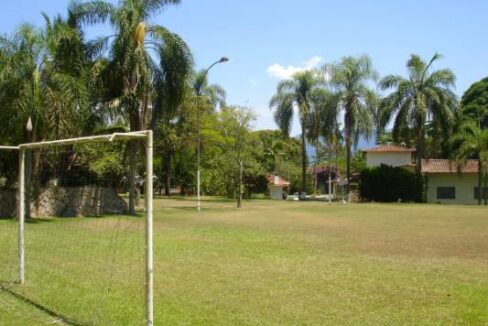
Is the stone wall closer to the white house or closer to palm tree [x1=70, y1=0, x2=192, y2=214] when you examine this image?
palm tree [x1=70, y1=0, x2=192, y2=214]

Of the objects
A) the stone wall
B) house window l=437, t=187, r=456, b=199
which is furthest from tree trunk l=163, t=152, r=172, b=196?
house window l=437, t=187, r=456, b=199

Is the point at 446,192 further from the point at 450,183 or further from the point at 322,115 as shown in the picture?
the point at 322,115

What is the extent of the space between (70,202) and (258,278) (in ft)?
55.9

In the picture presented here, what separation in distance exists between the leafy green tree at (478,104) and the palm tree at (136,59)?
4456 cm

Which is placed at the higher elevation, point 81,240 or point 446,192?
point 446,192

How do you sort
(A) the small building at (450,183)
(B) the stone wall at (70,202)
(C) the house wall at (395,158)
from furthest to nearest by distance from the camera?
(C) the house wall at (395,158), (A) the small building at (450,183), (B) the stone wall at (70,202)

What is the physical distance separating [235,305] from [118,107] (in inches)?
802

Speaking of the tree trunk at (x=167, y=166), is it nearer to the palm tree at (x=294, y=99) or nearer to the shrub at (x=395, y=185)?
the palm tree at (x=294, y=99)

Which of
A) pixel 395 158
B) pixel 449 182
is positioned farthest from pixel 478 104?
pixel 449 182

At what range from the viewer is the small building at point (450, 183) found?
179ft

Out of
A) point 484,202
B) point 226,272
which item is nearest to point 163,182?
point 484,202

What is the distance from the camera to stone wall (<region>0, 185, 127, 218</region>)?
909 inches

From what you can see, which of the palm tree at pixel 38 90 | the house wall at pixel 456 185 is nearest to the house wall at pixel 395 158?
the house wall at pixel 456 185

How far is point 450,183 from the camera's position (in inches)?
2195
